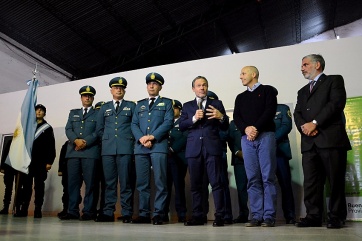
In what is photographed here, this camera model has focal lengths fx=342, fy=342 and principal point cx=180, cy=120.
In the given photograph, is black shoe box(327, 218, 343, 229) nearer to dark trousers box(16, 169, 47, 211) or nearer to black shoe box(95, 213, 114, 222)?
black shoe box(95, 213, 114, 222)

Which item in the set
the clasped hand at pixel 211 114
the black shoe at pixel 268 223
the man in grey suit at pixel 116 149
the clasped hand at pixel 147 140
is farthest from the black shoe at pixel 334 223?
the man in grey suit at pixel 116 149

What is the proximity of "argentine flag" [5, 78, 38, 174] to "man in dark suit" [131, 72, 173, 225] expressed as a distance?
96 centimetres

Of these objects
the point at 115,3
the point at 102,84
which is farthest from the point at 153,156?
the point at 115,3

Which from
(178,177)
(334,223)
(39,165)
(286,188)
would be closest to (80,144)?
(39,165)

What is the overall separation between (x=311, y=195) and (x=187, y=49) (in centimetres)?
736

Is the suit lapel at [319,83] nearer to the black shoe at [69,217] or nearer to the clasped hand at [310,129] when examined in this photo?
the clasped hand at [310,129]

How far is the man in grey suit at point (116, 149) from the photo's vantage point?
338 cm

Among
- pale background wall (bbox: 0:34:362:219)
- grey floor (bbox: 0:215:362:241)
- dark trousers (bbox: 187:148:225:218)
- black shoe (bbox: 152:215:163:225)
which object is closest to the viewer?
grey floor (bbox: 0:215:362:241)

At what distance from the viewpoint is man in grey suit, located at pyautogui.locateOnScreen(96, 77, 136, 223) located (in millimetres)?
3379

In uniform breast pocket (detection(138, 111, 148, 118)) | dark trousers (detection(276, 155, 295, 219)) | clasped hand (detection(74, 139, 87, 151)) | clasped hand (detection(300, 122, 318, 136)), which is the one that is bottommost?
dark trousers (detection(276, 155, 295, 219))

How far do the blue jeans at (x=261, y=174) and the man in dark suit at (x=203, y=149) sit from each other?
0.82ft

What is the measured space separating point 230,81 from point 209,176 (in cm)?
186

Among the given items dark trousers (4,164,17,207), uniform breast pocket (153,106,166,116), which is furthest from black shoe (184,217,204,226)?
dark trousers (4,164,17,207)

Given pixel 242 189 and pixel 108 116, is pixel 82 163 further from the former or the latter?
pixel 242 189
